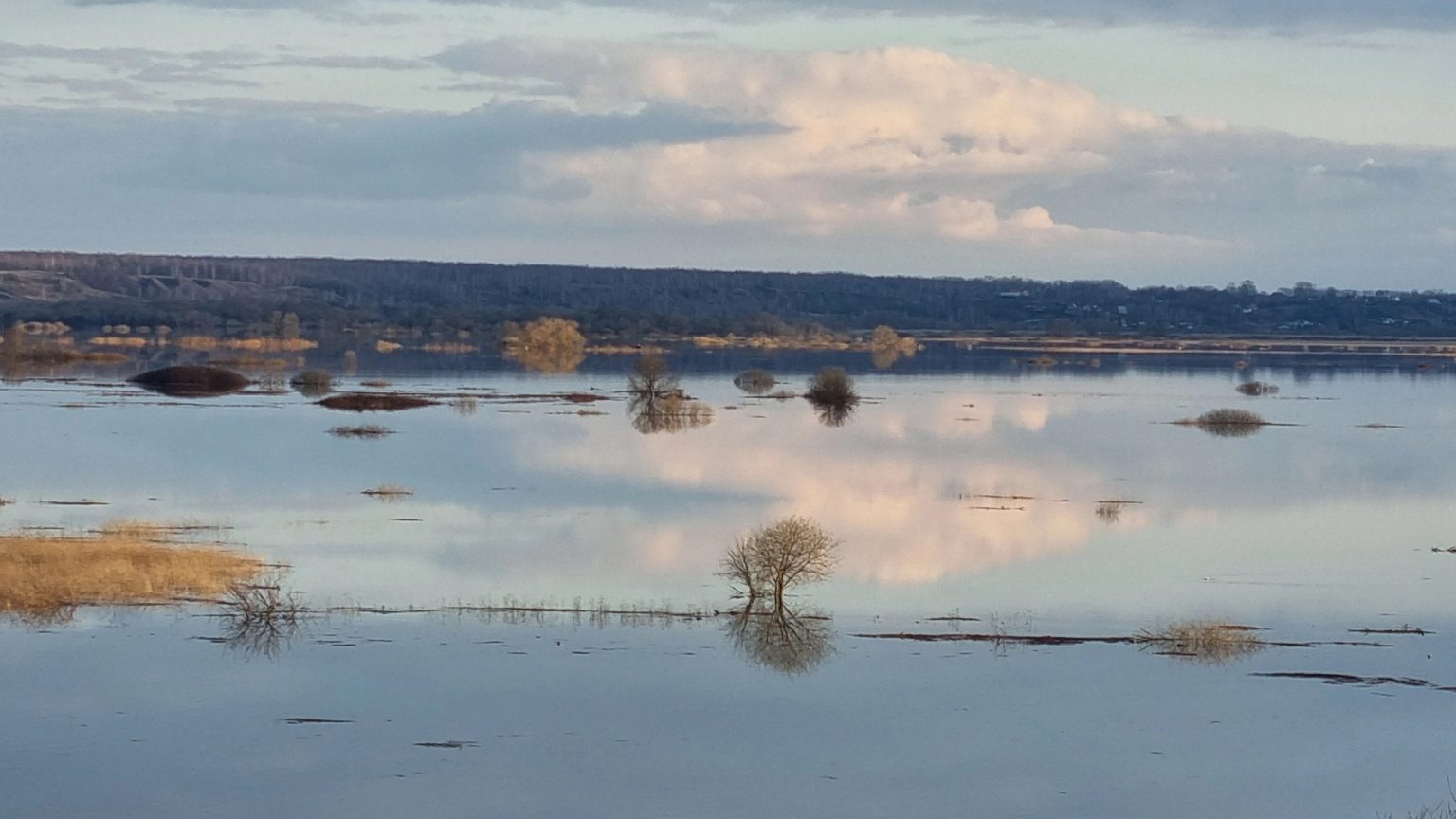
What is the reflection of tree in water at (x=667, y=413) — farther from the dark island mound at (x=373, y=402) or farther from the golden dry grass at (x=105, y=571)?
the golden dry grass at (x=105, y=571)

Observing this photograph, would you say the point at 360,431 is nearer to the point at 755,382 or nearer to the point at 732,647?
the point at 755,382

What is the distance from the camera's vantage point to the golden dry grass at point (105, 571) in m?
22.5

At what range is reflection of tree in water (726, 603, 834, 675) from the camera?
20516 mm

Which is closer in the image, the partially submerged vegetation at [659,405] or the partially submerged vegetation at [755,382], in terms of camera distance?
the partially submerged vegetation at [659,405]

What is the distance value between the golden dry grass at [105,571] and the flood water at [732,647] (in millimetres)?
980

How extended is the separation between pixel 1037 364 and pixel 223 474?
7102 centimetres

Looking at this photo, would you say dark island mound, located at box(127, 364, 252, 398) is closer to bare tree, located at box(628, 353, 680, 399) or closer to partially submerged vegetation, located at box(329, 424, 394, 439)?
bare tree, located at box(628, 353, 680, 399)

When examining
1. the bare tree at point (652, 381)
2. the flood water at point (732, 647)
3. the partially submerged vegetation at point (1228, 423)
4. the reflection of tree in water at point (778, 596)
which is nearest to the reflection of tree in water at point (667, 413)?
the bare tree at point (652, 381)

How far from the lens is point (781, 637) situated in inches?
855

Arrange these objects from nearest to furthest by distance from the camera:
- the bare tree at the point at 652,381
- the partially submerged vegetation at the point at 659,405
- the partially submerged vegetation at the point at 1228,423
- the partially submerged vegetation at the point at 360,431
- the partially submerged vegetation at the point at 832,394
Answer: the partially submerged vegetation at the point at 360,431
the partially submerged vegetation at the point at 659,405
the partially submerged vegetation at the point at 1228,423
the bare tree at the point at 652,381
the partially submerged vegetation at the point at 832,394

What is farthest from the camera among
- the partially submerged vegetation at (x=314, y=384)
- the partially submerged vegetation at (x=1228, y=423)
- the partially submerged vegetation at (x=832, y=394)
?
the partially submerged vegetation at (x=314, y=384)

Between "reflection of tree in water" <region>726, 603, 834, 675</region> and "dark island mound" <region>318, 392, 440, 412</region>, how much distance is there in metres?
38.4

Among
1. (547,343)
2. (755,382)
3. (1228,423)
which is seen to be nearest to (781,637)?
(1228,423)

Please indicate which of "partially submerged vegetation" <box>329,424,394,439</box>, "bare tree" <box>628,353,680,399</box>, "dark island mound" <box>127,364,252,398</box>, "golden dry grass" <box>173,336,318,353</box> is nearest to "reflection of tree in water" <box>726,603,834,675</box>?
"partially submerged vegetation" <box>329,424,394,439</box>
